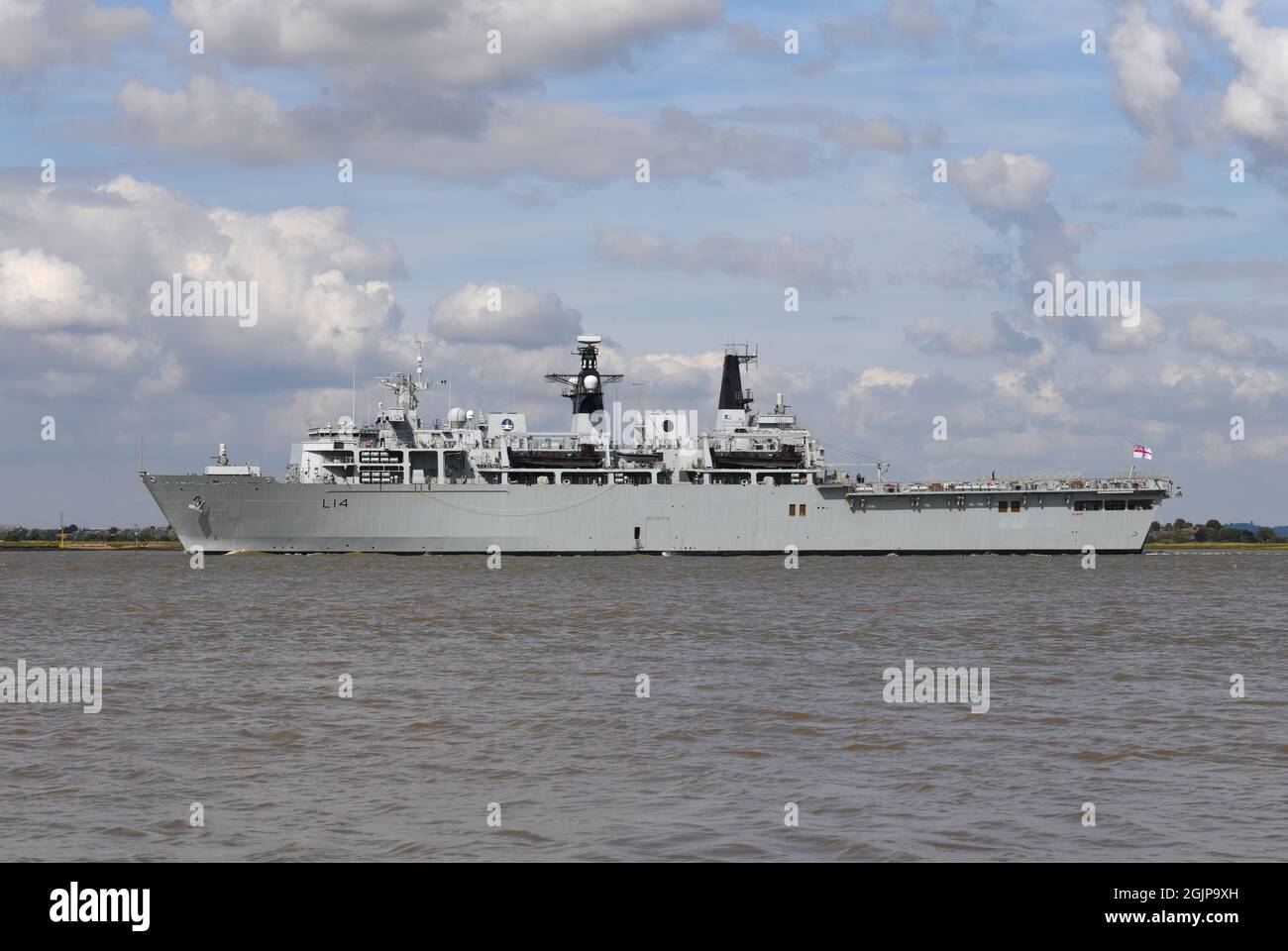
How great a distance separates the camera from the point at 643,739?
49.5 feet

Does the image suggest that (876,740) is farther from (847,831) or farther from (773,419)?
(773,419)

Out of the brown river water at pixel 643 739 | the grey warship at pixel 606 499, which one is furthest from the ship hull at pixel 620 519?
the brown river water at pixel 643 739

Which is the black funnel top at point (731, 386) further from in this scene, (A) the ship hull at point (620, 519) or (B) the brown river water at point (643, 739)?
(B) the brown river water at point (643, 739)

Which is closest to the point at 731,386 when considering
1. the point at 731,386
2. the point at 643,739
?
the point at 731,386

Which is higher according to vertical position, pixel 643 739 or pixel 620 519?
pixel 620 519

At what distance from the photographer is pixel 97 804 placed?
11.7 m

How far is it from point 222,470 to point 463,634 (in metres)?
41.6

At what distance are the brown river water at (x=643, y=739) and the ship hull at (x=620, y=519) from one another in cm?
3224

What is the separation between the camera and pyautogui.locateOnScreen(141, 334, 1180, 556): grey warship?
218 feet

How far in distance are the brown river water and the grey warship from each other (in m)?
32.5

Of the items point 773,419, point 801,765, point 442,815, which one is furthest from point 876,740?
point 773,419

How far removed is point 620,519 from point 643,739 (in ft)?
178

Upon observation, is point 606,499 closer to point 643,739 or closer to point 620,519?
point 620,519

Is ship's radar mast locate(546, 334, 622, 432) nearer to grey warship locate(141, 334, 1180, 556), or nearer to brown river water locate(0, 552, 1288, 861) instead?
grey warship locate(141, 334, 1180, 556)
